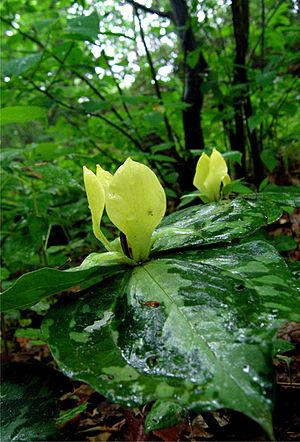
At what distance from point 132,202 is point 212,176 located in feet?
1.54

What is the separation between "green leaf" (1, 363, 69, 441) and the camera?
2.83 ft

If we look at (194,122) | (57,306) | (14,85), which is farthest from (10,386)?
(194,122)

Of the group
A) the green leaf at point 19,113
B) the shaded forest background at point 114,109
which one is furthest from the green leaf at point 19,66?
the green leaf at point 19,113

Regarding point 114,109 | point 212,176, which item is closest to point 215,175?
point 212,176

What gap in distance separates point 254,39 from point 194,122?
2.83 feet

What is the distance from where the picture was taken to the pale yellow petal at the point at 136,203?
70 cm

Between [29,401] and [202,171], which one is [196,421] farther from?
[202,171]

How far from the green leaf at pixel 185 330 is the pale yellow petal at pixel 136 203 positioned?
0.05m

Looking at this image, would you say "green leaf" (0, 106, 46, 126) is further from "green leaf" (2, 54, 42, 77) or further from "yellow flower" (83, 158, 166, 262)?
"yellow flower" (83, 158, 166, 262)

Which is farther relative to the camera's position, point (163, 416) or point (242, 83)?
point (242, 83)

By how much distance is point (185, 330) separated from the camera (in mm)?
510

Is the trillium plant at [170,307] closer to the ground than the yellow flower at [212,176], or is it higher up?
closer to the ground

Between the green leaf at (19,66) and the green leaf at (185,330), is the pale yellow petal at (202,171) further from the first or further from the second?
the green leaf at (19,66)

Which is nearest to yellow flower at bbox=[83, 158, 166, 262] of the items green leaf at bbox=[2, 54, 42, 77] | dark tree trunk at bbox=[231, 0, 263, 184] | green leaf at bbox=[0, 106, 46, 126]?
green leaf at bbox=[0, 106, 46, 126]
